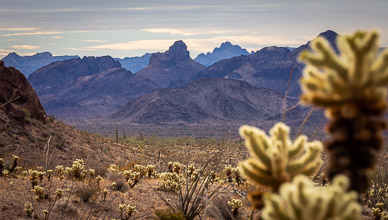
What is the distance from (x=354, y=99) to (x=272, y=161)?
1.87 feet

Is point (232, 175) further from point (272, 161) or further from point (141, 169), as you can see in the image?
point (272, 161)

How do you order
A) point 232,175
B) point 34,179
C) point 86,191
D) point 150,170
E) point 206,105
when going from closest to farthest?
point 86,191
point 34,179
point 232,175
point 150,170
point 206,105

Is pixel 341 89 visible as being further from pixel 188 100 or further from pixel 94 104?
pixel 94 104

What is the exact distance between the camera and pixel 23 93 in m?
29.3

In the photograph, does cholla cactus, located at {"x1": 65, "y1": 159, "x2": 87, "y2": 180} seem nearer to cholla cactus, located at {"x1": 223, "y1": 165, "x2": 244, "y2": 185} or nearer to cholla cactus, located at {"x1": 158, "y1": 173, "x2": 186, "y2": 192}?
cholla cactus, located at {"x1": 158, "y1": 173, "x2": 186, "y2": 192}

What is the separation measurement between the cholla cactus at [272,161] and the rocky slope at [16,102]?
25101mm

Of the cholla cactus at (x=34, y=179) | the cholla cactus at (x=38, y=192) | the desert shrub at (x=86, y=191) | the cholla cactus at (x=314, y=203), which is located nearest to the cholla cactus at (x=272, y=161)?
the cholla cactus at (x=314, y=203)

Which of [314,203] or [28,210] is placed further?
[28,210]

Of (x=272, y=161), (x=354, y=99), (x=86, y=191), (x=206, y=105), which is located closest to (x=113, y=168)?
(x=86, y=191)

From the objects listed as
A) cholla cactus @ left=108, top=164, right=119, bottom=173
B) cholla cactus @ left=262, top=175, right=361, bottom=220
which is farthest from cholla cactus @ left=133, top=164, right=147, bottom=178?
cholla cactus @ left=262, top=175, right=361, bottom=220

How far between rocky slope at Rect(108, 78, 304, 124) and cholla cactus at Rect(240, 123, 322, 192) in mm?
116536

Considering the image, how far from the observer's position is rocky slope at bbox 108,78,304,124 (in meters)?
123

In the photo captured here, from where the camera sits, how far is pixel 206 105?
13038 centimetres

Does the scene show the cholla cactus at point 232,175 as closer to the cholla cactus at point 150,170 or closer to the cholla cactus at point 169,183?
the cholla cactus at point 169,183
